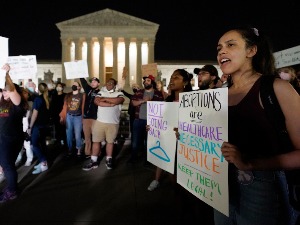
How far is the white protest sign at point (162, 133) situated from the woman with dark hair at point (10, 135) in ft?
8.51

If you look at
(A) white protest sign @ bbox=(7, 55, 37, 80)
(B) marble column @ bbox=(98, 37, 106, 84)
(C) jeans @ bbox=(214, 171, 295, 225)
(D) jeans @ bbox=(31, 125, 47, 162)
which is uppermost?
(B) marble column @ bbox=(98, 37, 106, 84)

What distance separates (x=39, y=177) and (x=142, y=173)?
2303 millimetres

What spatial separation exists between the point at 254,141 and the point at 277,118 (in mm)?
193

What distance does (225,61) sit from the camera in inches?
76.4

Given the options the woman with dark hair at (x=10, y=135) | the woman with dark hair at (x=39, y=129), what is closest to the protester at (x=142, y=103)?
the woman with dark hair at (x=39, y=129)

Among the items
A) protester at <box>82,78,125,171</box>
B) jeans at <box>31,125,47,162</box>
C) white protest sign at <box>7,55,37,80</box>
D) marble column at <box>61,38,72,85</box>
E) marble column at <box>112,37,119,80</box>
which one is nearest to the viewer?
white protest sign at <box>7,55,37,80</box>

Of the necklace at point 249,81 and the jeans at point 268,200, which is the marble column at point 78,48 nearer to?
the necklace at point 249,81

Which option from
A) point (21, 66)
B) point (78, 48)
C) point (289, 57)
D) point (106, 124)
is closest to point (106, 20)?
point (78, 48)

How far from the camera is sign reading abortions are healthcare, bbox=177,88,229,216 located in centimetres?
187

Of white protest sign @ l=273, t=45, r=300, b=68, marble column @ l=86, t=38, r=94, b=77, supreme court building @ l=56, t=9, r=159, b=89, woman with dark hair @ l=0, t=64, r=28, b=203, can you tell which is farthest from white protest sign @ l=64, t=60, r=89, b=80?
marble column @ l=86, t=38, r=94, b=77

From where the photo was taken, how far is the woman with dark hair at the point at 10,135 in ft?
16.4

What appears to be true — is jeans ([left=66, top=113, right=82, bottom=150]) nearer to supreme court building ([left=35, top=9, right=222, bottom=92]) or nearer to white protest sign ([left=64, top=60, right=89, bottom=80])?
white protest sign ([left=64, top=60, right=89, bottom=80])

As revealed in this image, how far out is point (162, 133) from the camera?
3.51 metres

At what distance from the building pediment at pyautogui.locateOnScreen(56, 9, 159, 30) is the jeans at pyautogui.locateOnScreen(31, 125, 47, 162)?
4442cm
